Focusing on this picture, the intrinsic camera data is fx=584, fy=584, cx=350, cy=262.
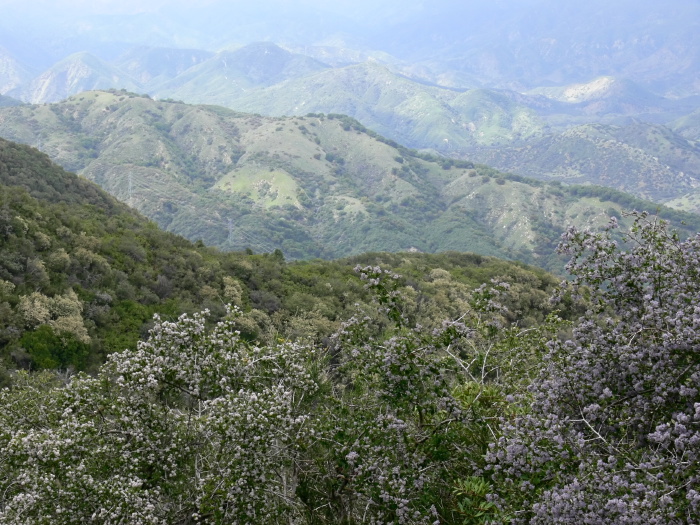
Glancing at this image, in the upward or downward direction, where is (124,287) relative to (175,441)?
downward

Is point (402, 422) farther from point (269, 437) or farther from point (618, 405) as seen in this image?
point (618, 405)

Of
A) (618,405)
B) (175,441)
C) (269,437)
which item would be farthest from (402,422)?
(175,441)

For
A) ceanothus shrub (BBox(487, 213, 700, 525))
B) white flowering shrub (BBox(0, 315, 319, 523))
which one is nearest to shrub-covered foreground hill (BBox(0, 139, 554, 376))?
white flowering shrub (BBox(0, 315, 319, 523))

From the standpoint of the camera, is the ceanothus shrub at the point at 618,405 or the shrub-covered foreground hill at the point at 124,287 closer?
the ceanothus shrub at the point at 618,405

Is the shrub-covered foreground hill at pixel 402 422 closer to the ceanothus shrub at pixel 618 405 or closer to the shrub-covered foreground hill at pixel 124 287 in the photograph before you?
the ceanothus shrub at pixel 618 405

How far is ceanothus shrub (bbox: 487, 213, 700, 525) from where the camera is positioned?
4.32m

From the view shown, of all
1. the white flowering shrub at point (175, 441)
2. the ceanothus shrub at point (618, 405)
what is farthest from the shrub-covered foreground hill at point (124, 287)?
the ceanothus shrub at point (618, 405)

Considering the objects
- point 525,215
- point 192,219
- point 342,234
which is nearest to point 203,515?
point 192,219

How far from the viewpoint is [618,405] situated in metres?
5.46

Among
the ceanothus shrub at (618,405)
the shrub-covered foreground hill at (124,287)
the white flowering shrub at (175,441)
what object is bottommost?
the shrub-covered foreground hill at (124,287)

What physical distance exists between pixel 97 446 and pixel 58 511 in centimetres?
95

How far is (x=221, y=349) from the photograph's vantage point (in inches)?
315

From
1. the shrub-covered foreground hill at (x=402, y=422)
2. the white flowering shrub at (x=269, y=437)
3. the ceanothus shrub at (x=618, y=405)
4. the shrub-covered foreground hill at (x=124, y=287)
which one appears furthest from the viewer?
the shrub-covered foreground hill at (x=124, y=287)

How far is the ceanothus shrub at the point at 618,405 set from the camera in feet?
14.2
